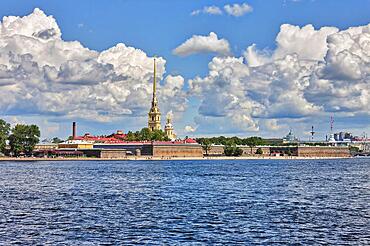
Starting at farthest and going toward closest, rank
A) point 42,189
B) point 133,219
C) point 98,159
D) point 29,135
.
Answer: point 98,159 → point 29,135 → point 42,189 → point 133,219

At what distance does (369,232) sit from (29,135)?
5837 inches

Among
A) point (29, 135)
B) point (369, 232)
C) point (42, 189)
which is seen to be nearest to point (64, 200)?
point (42, 189)

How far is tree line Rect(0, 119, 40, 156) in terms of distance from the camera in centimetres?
16738

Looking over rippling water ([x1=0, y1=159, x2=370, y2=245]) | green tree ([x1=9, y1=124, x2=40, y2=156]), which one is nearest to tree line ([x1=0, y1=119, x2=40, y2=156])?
green tree ([x1=9, y1=124, x2=40, y2=156])

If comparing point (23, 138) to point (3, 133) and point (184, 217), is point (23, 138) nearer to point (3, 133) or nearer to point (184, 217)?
point (3, 133)

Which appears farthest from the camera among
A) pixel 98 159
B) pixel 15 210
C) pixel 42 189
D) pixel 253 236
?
pixel 98 159

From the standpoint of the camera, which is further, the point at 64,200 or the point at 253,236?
the point at 64,200

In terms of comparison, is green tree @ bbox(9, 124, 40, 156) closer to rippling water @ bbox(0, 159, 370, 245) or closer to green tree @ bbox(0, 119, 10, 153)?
green tree @ bbox(0, 119, 10, 153)

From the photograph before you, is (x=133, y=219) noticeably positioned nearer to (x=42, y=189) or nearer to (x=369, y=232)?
(x=369, y=232)

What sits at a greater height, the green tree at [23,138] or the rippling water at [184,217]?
the green tree at [23,138]

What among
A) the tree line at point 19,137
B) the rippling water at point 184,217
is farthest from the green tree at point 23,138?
the rippling water at point 184,217

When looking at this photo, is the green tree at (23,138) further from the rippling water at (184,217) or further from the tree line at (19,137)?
the rippling water at (184,217)

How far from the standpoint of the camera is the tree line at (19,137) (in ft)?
549

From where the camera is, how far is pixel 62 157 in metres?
192
